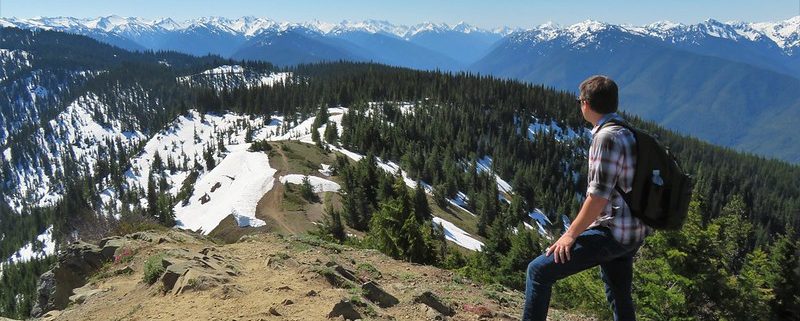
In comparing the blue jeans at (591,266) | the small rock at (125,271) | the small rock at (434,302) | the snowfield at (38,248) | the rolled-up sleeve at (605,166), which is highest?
the rolled-up sleeve at (605,166)

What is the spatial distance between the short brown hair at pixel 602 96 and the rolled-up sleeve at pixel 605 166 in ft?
Answer: 1.22

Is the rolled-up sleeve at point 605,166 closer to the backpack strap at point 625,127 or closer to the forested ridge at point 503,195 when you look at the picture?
the backpack strap at point 625,127

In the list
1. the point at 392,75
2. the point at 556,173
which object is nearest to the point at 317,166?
the point at 556,173

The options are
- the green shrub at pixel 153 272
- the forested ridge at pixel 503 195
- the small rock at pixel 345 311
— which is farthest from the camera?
the forested ridge at pixel 503 195

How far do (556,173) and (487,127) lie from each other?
29.0 meters

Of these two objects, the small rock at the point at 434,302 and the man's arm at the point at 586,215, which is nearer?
the man's arm at the point at 586,215

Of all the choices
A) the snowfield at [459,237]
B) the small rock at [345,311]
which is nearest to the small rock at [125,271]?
the small rock at [345,311]

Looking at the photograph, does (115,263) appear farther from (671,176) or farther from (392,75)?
(392,75)

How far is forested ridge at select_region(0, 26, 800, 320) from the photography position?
61.3 feet

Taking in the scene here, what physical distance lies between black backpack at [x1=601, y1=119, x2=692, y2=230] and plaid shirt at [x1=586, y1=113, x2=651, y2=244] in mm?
89

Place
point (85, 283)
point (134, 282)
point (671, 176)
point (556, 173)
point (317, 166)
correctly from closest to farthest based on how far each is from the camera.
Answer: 1. point (671, 176)
2. point (134, 282)
3. point (85, 283)
4. point (317, 166)
5. point (556, 173)

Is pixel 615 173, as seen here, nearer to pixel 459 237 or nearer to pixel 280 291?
pixel 280 291

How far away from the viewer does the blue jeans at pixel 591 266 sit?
5.68m

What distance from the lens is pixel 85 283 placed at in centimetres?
1803
